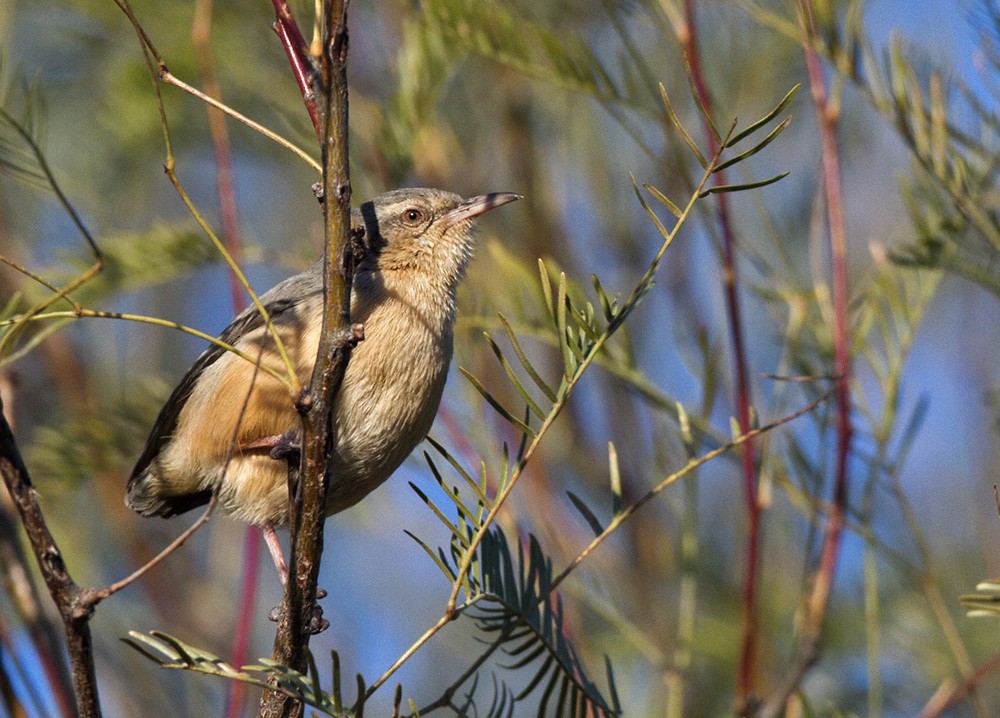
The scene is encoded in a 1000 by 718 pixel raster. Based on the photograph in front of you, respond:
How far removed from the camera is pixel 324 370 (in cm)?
236

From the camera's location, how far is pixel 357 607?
7.57 meters

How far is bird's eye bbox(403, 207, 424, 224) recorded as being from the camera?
4422 mm

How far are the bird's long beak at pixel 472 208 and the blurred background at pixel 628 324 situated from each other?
1.09 ft

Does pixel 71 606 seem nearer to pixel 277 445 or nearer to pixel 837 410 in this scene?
pixel 277 445

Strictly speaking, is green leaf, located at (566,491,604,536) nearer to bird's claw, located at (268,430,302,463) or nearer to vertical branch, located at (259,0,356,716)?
vertical branch, located at (259,0,356,716)

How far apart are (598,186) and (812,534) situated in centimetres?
305

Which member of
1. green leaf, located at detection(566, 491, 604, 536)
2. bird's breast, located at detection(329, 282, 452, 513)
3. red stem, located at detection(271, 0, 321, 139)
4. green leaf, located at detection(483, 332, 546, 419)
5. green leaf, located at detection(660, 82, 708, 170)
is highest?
red stem, located at detection(271, 0, 321, 139)

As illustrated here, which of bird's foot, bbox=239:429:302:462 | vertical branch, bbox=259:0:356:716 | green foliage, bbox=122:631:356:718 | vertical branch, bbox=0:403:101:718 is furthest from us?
bird's foot, bbox=239:429:302:462

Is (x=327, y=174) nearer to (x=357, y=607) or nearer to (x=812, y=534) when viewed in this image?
(x=812, y=534)

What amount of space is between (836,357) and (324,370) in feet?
6.54

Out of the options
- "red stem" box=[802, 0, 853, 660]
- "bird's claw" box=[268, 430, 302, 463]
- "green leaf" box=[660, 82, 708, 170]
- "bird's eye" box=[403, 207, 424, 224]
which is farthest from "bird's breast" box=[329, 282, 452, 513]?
"green leaf" box=[660, 82, 708, 170]

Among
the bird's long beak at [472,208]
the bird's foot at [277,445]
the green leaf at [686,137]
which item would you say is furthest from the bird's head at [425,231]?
the green leaf at [686,137]

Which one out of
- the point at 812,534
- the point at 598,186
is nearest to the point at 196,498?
the point at 812,534

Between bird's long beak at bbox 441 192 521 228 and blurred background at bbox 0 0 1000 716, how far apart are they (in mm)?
332
